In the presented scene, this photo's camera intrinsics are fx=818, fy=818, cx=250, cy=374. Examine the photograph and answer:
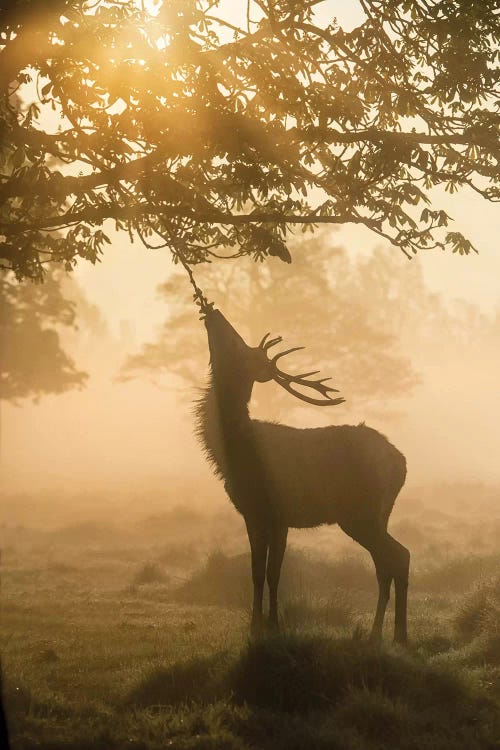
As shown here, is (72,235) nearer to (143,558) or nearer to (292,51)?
(292,51)

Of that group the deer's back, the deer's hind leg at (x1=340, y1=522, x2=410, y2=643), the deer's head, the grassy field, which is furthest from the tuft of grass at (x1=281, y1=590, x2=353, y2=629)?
the deer's head

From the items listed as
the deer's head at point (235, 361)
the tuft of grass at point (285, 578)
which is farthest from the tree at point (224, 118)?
the tuft of grass at point (285, 578)

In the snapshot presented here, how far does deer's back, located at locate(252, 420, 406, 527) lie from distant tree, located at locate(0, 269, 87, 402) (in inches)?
804

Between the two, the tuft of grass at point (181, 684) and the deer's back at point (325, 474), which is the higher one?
the deer's back at point (325, 474)

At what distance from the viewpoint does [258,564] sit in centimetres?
975

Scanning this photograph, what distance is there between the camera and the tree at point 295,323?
121 feet

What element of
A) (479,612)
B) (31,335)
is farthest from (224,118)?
(31,335)

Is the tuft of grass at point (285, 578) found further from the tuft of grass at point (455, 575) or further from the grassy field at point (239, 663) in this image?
the tuft of grass at point (455, 575)

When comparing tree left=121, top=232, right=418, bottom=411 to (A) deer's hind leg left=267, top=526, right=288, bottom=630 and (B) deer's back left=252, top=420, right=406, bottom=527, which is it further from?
(A) deer's hind leg left=267, top=526, right=288, bottom=630

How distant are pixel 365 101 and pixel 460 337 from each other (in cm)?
13085

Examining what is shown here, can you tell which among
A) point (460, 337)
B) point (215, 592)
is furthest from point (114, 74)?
point (460, 337)

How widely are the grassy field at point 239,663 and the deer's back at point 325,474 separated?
4.56 feet

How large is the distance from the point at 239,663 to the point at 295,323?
3002 cm

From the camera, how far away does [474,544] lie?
74.2 feet
